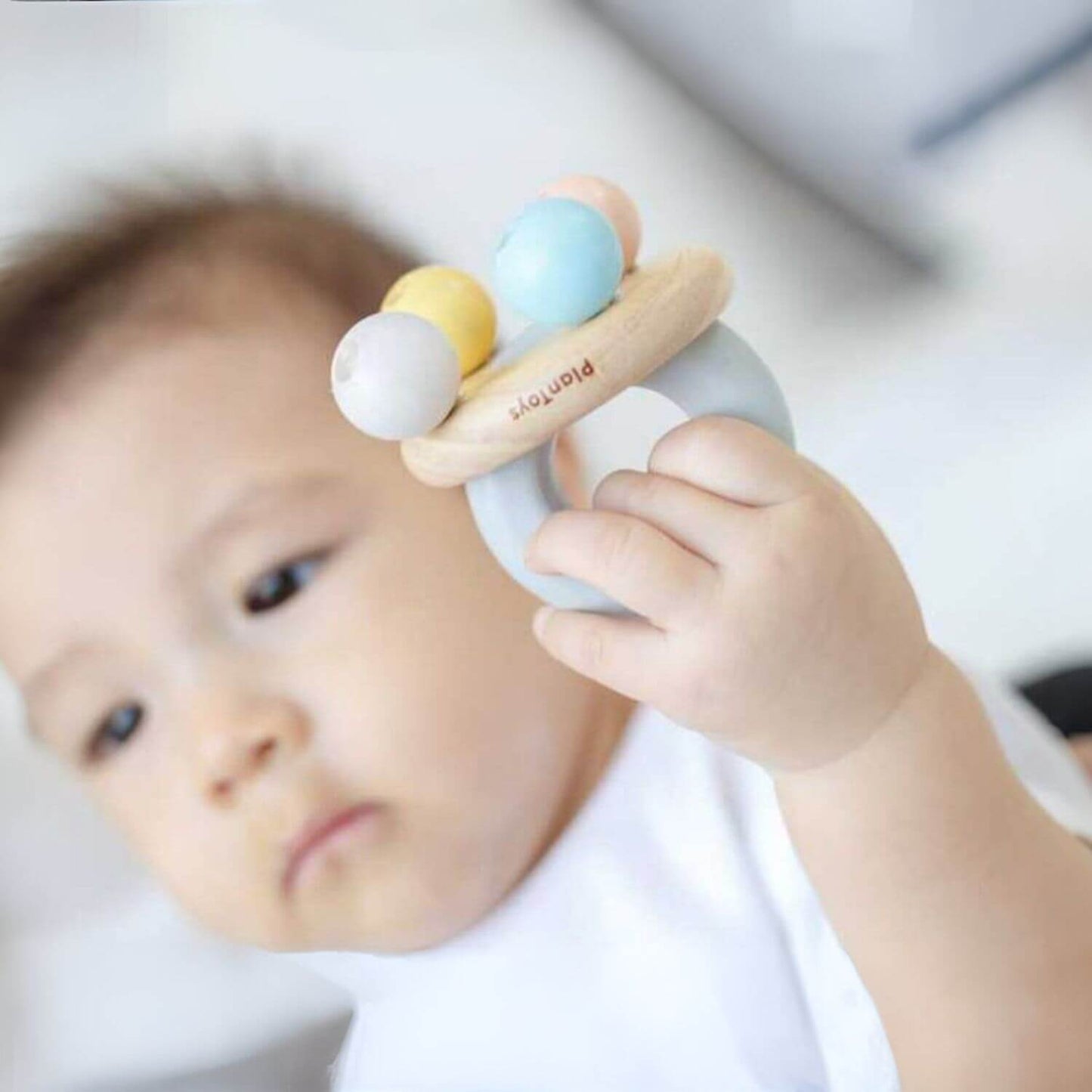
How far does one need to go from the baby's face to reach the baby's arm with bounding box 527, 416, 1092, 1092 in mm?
163

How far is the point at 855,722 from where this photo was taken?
0.47 metres

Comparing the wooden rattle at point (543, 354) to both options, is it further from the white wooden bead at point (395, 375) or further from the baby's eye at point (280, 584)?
the baby's eye at point (280, 584)

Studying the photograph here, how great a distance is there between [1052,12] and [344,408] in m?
0.73

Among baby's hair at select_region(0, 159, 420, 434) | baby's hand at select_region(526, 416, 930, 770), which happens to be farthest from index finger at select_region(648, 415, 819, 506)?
baby's hair at select_region(0, 159, 420, 434)

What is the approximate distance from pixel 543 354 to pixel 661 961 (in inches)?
12.4

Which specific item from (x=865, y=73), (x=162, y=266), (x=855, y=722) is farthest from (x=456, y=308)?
(x=865, y=73)

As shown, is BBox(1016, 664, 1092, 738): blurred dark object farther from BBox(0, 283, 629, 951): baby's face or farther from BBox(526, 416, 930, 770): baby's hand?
BBox(526, 416, 930, 770): baby's hand

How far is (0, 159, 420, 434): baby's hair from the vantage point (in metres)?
0.68

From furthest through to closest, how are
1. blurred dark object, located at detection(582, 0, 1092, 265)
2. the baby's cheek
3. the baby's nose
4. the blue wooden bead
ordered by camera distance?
blurred dark object, located at detection(582, 0, 1092, 265)
the baby's cheek
the baby's nose
the blue wooden bead

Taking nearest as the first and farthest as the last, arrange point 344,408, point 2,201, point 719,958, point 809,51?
point 344,408, point 719,958, point 2,201, point 809,51

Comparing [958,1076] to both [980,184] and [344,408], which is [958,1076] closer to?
[344,408]

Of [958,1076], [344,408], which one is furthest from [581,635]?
[958,1076]

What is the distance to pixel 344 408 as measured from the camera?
0.41 metres

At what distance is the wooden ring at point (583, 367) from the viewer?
15.9 inches
